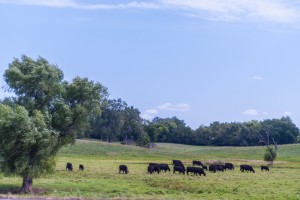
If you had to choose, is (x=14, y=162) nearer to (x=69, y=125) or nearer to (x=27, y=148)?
(x=27, y=148)

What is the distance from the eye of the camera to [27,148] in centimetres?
3384

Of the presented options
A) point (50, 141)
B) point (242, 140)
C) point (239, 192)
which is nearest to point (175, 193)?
point (239, 192)

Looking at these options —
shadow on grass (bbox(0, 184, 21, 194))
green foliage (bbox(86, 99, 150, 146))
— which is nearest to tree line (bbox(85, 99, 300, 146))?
green foliage (bbox(86, 99, 150, 146))

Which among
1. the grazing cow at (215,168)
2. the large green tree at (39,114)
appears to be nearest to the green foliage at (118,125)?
the grazing cow at (215,168)

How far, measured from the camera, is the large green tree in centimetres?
3294

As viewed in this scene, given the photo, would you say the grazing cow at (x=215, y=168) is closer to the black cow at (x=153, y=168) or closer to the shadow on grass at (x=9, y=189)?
the black cow at (x=153, y=168)

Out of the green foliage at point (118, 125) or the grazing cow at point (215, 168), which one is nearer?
the grazing cow at point (215, 168)

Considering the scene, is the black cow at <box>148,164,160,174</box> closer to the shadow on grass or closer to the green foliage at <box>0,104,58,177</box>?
the shadow on grass

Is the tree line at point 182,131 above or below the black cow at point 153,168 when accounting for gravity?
above

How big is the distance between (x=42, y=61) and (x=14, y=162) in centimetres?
765

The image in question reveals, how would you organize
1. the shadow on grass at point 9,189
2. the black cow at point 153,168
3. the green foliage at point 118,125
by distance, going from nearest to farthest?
the shadow on grass at point 9,189, the black cow at point 153,168, the green foliage at point 118,125

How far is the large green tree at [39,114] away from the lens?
32938 mm

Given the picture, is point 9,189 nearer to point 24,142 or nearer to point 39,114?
point 24,142

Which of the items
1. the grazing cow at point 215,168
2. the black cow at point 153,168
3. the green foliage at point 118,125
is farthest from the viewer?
the green foliage at point 118,125
